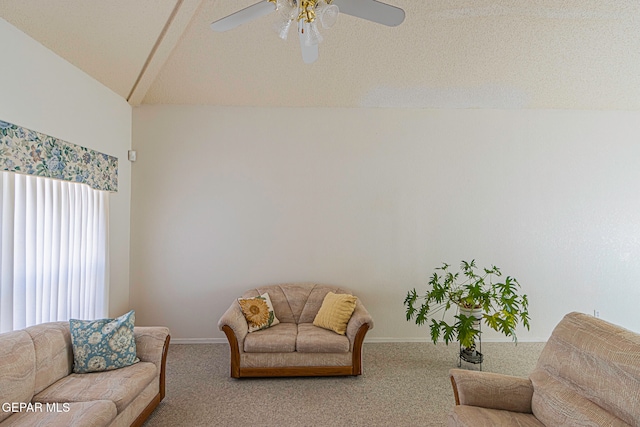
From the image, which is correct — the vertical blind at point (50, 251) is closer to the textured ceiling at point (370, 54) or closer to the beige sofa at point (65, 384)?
the beige sofa at point (65, 384)

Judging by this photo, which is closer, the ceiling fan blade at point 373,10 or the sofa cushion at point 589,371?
the sofa cushion at point 589,371

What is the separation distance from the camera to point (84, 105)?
313 cm

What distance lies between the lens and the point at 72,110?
2.97 metres

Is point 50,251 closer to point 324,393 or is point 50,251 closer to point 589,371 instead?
point 324,393

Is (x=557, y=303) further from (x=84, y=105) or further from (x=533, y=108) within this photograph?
(x=84, y=105)

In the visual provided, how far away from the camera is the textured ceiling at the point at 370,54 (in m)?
2.83

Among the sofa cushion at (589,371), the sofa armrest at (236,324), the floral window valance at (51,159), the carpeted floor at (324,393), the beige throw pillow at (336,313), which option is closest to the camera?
the sofa cushion at (589,371)

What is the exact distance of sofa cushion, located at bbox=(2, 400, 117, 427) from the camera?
1.73 meters

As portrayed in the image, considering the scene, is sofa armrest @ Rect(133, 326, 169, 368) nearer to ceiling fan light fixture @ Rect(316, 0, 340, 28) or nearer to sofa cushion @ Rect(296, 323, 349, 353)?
sofa cushion @ Rect(296, 323, 349, 353)

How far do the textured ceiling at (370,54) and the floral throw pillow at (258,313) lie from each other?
2.44m

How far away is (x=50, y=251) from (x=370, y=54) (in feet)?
11.8

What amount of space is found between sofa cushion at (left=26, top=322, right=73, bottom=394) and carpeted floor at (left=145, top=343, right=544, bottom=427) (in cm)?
75

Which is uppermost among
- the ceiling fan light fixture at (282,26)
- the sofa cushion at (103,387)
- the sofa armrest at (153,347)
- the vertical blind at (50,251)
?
→ the ceiling fan light fixture at (282,26)

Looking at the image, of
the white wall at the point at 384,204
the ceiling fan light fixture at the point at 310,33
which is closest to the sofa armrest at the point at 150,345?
the white wall at the point at 384,204
